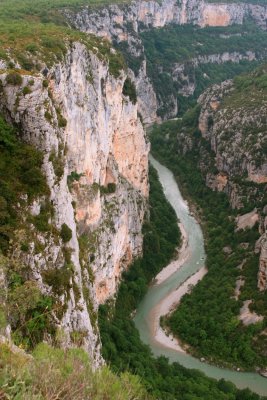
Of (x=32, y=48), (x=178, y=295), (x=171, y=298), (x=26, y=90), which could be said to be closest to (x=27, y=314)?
(x=26, y=90)

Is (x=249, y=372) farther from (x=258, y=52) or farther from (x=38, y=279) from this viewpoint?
(x=258, y=52)

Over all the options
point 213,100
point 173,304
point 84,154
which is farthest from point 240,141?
point 84,154

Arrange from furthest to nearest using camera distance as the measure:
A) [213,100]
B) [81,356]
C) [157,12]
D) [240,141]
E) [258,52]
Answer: [258,52] < [157,12] < [213,100] < [240,141] < [81,356]

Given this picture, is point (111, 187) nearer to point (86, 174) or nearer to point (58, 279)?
point (86, 174)

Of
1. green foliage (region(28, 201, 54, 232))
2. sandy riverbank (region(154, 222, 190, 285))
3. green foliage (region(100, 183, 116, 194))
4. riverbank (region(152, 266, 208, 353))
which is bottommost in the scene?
riverbank (region(152, 266, 208, 353))

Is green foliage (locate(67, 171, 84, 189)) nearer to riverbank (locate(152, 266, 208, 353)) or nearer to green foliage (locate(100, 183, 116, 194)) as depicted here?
green foliage (locate(100, 183, 116, 194))

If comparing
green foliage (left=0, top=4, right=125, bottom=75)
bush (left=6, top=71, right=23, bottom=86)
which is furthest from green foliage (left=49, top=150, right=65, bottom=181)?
bush (left=6, top=71, right=23, bottom=86)
